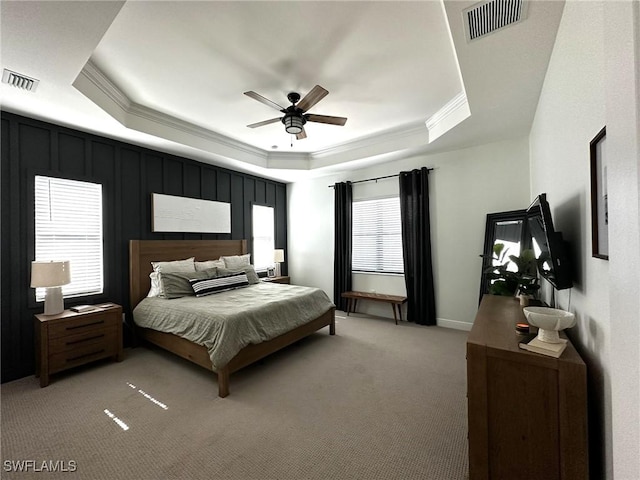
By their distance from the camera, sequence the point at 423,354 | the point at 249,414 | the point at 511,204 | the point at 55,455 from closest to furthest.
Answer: the point at 55,455 → the point at 249,414 → the point at 423,354 → the point at 511,204

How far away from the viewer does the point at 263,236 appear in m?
5.84

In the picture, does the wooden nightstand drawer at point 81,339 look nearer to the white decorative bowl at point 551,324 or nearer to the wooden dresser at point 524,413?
the wooden dresser at point 524,413

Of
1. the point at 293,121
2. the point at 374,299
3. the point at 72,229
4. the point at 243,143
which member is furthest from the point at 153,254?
the point at 374,299

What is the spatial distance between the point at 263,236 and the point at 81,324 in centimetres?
336

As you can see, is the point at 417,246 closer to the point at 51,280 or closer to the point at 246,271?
the point at 246,271

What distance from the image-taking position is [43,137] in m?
3.04

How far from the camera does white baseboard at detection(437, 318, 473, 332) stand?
164 inches

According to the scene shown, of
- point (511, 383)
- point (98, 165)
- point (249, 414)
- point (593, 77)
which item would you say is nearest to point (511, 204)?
point (593, 77)

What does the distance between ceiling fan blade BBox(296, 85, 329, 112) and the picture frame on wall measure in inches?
74.4

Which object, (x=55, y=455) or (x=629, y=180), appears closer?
(x=629, y=180)

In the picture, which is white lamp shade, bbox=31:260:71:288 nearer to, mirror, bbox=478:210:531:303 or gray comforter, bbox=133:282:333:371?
gray comforter, bbox=133:282:333:371

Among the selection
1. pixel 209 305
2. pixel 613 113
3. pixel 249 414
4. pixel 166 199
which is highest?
pixel 166 199

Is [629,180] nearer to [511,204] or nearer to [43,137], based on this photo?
[511,204]

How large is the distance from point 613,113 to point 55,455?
10.5 ft
